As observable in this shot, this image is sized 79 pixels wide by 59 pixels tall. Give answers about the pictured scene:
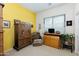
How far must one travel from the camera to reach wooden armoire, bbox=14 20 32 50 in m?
1.44

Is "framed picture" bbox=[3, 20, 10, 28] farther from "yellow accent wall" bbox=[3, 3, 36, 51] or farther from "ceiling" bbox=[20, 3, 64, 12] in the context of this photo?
"ceiling" bbox=[20, 3, 64, 12]

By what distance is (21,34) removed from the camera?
5.05 feet

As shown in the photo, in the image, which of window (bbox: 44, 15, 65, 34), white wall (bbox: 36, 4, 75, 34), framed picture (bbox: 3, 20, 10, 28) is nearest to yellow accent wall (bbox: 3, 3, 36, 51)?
framed picture (bbox: 3, 20, 10, 28)

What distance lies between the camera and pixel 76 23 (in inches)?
56.2

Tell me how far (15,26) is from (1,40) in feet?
1.11

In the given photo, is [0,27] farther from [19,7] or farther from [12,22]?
[19,7]

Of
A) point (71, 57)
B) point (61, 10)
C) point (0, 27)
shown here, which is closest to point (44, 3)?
point (61, 10)

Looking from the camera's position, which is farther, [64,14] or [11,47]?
[64,14]

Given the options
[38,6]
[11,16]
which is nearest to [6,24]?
[11,16]

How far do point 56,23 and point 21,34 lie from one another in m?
0.74

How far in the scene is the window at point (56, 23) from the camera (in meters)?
1.50

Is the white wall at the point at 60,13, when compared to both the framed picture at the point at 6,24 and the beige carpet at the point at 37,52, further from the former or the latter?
the framed picture at the point at 6,24

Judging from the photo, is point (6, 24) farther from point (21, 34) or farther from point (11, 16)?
point (21, 34)

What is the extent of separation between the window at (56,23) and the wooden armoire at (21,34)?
15.7 inches
